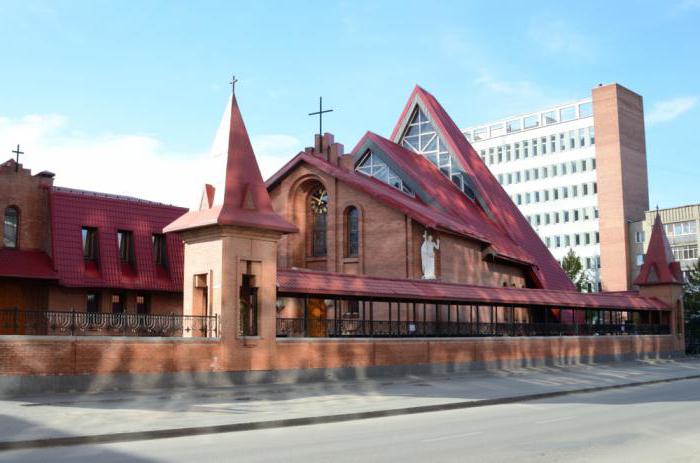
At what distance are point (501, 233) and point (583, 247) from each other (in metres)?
47.6

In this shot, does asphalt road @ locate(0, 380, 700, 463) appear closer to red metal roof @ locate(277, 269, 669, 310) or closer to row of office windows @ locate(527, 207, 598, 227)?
red metal roof @ locate(277, 269, 669, 310)

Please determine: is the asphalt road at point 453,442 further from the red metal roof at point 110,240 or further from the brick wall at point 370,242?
the brick wall at point 370,242

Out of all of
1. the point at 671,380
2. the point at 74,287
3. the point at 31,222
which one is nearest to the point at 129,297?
the point at 74,287

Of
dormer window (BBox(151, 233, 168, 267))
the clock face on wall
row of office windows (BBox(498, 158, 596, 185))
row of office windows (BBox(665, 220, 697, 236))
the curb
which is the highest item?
row of office windows (BBox(498, 158, 596, 185))

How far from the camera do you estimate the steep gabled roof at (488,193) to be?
45.7 m

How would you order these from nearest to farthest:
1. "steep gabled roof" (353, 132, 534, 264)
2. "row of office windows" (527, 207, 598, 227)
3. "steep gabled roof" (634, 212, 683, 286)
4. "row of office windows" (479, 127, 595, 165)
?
1. "steep gabled roof" (353, 132, 534, 264)
2. "steep gabled roof" (634, 212, 683, 286)
3. "row of office windows" (527, 207, 598, 227)
4. "row of office windows" (479, 127, 595, 165)

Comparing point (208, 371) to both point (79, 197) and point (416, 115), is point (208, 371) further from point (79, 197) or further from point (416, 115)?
point (416, 115)

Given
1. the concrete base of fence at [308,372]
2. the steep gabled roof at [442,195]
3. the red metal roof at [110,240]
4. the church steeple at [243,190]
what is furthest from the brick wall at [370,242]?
the church steeple at [243,190]

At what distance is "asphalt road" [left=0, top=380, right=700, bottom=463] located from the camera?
419 inches

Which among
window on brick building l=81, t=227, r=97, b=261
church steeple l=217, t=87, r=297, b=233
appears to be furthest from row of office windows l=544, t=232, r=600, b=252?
church steeple l=217, t=87, r=297, b=233

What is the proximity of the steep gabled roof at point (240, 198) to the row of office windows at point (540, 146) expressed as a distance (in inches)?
2857

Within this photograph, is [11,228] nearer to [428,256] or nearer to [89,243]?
[89,243]

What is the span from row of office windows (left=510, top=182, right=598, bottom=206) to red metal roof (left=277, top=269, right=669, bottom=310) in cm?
4717

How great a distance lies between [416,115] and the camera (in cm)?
5125
